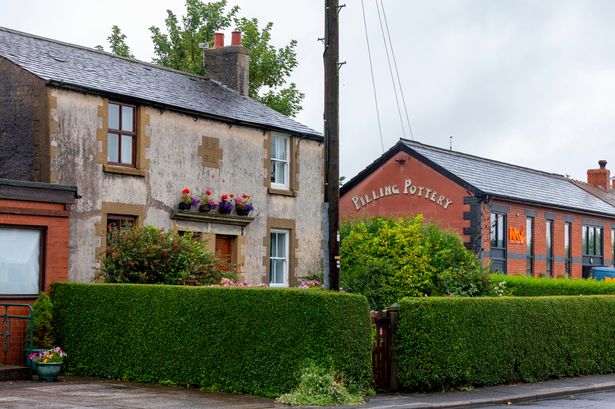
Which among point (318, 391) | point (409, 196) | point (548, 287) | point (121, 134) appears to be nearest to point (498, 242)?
point (409, 196)

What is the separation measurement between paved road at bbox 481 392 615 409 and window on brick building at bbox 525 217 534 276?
21.8 m

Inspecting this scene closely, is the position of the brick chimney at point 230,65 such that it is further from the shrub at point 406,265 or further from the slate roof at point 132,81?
the shrub at point 406,265

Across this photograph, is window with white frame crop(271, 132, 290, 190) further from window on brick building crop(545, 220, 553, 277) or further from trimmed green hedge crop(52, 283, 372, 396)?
window on brick building crop(545, 220, 553, 277)

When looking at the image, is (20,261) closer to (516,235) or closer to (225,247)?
(225,247)

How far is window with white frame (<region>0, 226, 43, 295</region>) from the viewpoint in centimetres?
1936

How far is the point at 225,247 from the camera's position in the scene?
26141mm

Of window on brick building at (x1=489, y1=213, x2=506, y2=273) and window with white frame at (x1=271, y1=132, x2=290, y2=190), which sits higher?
window with white frame at (x1=271, y1=132, x2=290, y2=190)

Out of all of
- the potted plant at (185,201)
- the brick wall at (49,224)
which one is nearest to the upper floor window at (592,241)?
the potted plant at (185,201)

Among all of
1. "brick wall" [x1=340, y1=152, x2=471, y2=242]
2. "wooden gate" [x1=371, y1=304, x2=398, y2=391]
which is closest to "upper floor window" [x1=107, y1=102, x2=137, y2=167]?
"wooden gate" [x1=371, y1=304, x2=398, y2=391]

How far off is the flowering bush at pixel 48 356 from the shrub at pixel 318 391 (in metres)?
4.86

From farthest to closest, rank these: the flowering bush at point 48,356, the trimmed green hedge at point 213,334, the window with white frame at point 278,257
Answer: the window with white frame at point 278,257 < the flowering bush at point 48,356 < the trimmed green hedge at point 213,334

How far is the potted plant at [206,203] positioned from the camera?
978 inches

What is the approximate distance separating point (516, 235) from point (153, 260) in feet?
69.4

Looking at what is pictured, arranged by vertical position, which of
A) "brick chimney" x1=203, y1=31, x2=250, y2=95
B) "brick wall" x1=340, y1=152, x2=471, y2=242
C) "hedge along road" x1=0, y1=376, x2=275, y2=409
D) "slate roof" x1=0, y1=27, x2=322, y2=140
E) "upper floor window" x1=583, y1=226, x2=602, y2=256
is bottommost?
"hedge along road" x1=0, y1=376, x2=275, y2=409
